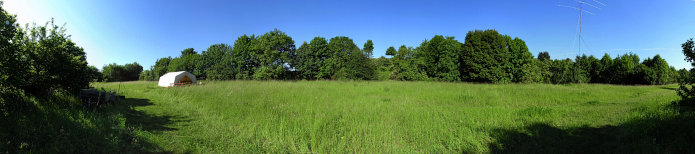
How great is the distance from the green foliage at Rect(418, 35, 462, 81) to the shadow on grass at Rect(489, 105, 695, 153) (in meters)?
22.5

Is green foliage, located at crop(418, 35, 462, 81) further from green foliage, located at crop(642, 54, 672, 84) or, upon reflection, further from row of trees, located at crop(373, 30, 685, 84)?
green foliage, located at crop(642, 54, 672, 84)

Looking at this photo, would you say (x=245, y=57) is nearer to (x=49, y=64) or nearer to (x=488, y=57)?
(x=49, y=64)

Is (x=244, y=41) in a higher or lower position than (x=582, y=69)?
higher

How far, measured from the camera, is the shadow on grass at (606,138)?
3.76 meters

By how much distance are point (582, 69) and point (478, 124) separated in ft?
141

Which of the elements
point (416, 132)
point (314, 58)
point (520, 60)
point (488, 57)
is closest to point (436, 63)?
point (488, 57)

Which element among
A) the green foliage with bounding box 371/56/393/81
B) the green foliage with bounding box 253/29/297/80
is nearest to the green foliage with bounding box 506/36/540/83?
the green foliage with bounding box 371/56/393/81

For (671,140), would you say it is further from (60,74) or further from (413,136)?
(60,74)

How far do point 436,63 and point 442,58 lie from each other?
124 centimetres

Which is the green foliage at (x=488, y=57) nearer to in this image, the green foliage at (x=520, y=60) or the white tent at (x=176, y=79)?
the green foliage at (x=520, y=60)

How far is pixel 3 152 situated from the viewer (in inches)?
131

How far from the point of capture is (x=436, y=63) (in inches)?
1129

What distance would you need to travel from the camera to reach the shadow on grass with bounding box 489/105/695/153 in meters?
3.76

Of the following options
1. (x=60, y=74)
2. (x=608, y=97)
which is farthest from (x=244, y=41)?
(x=608, y=97)
